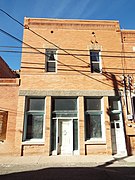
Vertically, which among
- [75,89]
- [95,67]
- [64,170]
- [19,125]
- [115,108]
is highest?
[95,67]

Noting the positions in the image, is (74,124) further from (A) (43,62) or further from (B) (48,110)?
(A) (43,62)

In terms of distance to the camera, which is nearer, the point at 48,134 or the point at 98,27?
the point at 48,134

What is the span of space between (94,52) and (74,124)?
5.82 metres

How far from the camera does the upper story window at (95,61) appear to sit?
541 inches

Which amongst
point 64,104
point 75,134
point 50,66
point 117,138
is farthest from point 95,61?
point 117,138

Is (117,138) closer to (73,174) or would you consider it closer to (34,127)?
(34,127)

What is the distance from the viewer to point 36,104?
12.8 m

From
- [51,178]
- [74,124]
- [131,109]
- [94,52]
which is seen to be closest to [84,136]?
[74,124]

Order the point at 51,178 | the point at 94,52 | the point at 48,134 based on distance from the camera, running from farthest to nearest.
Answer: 1. the point at 94,52
2. the point at 48,134
3. the point at 51,178

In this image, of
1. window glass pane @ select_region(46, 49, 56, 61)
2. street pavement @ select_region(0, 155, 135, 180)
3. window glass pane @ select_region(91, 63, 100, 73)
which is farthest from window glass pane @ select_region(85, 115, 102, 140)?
window glass pane @ select_region(46, 49, 56, 61)

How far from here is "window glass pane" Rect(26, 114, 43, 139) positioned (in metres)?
12.1

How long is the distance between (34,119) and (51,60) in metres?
4.61

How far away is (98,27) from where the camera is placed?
1436 centimetres

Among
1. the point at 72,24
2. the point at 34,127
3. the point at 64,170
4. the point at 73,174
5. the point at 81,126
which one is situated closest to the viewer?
the point at 73,174
